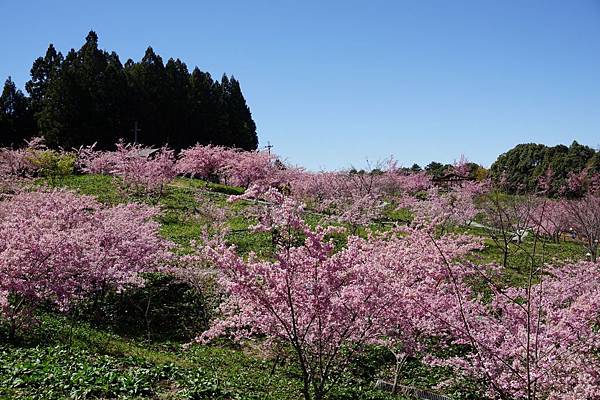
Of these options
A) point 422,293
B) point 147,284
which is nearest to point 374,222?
point 147,284

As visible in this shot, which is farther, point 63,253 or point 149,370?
point 63,253

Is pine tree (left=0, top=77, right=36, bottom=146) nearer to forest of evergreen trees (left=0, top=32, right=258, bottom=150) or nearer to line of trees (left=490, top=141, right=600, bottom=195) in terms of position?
forest of evergreen trees (left=0, top=32, right=258, bottom=150)

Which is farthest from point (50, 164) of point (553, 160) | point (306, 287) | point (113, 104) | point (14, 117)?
point (553, 160)

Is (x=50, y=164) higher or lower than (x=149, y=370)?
higher

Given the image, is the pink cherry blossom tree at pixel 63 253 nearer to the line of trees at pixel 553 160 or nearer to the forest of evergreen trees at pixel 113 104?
the forest of evergreen trees at pixel 113 104

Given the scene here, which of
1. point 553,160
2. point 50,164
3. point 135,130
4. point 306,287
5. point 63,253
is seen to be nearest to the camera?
point 306,287

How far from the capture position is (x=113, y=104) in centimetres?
3878

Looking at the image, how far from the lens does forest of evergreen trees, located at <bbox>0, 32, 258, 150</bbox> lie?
120ft

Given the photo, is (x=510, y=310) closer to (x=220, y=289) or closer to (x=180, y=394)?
(x=180, y=394)

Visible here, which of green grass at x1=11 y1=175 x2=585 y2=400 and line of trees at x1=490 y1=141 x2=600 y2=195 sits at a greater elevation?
line of trees at x1=490 y1=141 x2=600 y2=195

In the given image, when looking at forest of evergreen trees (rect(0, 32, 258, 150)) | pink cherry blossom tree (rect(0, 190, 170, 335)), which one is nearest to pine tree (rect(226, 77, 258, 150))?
forest of evergreen trees (rect(0, 32, 258, 150))

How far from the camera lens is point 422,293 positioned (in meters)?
7.21

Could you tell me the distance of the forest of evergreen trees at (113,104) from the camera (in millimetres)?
36594

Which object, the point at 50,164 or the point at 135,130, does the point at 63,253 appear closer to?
the point at 50,164
